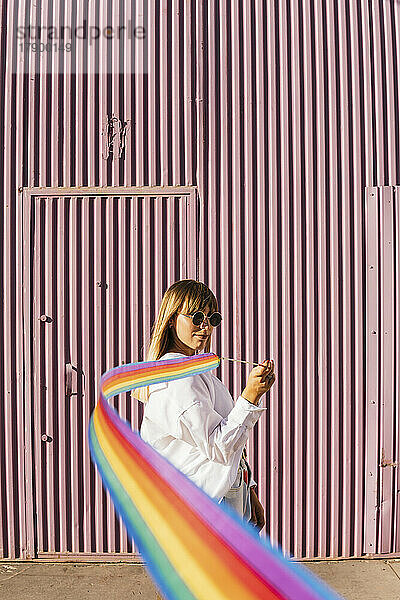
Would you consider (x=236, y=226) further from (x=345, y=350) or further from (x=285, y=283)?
(x=345, y=350)

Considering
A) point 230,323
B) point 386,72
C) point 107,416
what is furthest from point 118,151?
point 107,416

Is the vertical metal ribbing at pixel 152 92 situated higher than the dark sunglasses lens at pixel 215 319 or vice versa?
the vertical metal ribbing at pixel 152 92

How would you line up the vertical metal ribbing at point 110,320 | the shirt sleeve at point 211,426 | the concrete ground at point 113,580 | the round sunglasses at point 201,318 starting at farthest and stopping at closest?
the vertical metal ribbing at point 110,320, the concrete ground at point 113,580, the round sunglasses at point 201,318, the shirt sleeve at point 211,426

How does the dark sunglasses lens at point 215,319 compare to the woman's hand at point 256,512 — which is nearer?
the dark sunglasses lens at point 215,319

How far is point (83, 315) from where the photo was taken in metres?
4.38

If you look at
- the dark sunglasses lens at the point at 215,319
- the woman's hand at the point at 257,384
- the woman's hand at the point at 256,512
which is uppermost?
the dark sunglasses lens at the point at 215,319

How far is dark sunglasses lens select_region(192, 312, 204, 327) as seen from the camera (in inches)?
95.6

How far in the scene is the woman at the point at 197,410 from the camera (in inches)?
88.7

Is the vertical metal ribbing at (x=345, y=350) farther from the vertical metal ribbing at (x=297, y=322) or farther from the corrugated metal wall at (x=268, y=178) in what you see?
the vertical metal ribbing at (x=297, y=322)

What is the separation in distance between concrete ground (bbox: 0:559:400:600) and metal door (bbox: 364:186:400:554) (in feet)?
0.81

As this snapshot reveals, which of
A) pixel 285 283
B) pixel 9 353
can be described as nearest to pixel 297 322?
pixel 285 283

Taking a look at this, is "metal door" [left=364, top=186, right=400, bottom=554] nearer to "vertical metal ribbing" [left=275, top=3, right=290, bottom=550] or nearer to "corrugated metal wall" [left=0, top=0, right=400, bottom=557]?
"corrugated metal wall" [left=0, top=0, right=400, bottom=557]

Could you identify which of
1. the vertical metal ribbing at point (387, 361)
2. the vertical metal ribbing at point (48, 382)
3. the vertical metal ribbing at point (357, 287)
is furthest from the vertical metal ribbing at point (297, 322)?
the vertical metal ribbing at point (48, 382)

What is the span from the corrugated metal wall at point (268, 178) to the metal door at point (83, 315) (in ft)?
0.32
